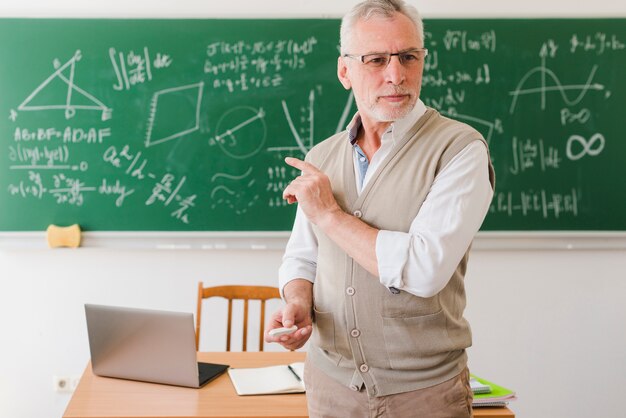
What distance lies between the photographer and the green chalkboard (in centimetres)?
339

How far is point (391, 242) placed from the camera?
1489mm

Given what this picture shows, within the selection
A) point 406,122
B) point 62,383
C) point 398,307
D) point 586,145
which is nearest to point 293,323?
point 398,307

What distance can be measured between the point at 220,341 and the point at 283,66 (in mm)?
1408

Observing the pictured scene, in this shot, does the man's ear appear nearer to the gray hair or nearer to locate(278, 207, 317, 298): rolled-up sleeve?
the gray hair

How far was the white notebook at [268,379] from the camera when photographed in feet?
7.20

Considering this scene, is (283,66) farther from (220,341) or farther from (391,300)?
(391,300)

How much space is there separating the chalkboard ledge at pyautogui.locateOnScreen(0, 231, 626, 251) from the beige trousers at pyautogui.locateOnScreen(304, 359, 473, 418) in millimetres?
1845

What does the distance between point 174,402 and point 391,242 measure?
38.3 inches

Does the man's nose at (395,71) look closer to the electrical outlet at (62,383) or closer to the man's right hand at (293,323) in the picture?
the man's right hand at (293,323)

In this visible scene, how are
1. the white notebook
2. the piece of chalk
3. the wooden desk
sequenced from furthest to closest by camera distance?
the piece of chalk, the white notebook, the wooden desk

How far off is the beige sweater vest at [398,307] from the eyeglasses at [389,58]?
135mm

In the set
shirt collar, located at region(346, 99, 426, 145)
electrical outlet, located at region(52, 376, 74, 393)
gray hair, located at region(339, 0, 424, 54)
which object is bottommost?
electrical outlet, located at region(52, 376, 74, 393)

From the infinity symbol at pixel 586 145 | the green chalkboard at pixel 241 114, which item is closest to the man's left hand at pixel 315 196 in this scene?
the green chalkboard at pixel 241 114

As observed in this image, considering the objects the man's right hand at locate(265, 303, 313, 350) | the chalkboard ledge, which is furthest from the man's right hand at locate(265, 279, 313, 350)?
the chalkboard ledge
